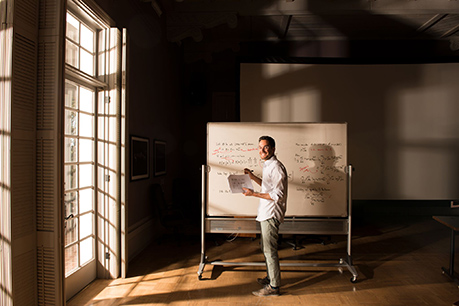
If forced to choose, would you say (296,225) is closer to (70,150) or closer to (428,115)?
(70,150)

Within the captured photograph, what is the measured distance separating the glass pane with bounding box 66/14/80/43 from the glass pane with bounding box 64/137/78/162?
0.95m

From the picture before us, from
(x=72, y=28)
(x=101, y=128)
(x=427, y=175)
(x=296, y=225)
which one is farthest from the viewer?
(x=427, y=175)

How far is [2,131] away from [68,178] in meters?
0.96

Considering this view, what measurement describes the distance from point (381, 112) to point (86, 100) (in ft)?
16.2

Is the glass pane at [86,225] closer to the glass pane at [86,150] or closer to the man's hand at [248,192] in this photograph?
the glass pane at [86,150]

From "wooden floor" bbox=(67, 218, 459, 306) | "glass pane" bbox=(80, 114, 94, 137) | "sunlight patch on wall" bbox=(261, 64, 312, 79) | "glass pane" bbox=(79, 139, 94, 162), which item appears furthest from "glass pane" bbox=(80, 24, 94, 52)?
"sunlight patch on wall" bbox=(261, 64, 312, 79)

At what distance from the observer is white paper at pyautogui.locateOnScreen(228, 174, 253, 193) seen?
2.97 meters

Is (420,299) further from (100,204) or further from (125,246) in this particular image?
(100,204)

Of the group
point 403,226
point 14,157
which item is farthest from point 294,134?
point 403,226

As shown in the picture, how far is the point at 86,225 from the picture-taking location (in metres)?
3.12

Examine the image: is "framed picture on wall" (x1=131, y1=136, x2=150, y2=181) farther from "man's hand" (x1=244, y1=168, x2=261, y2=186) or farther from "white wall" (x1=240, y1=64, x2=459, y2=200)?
"white wall" (x1=240, y1=64, x2=459, y2=200)

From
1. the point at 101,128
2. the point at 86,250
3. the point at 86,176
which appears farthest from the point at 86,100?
the point at 86,250

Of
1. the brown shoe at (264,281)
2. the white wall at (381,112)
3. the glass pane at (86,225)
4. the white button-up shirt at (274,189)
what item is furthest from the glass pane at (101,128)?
the white wall at (381,112)

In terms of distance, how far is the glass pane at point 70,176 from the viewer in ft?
9.08
